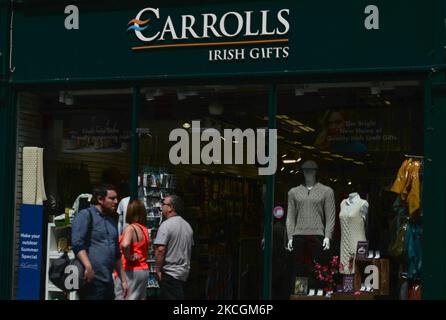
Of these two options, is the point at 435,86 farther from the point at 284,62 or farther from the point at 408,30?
the point at 284,62

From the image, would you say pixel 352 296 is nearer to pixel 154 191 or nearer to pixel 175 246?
pixel 175 246

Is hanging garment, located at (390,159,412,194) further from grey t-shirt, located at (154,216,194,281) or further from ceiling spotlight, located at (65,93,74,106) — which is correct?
ceiling spotlight, located at (65,93,74,106)

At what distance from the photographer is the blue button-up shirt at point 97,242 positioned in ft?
33.5

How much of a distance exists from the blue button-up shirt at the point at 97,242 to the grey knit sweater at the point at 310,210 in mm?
2284

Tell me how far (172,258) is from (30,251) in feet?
7.53

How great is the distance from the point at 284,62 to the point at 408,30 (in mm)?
1578

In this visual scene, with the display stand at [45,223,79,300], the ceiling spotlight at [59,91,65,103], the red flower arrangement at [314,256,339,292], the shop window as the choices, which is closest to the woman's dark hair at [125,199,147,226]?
the display stand at [45,223,79,300]

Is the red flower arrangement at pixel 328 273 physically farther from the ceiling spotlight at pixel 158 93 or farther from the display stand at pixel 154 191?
the ceiling spotlight at pixel 158 93

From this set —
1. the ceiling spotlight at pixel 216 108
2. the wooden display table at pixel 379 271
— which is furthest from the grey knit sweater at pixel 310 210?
the ceiling spotlight at pixel 216 108

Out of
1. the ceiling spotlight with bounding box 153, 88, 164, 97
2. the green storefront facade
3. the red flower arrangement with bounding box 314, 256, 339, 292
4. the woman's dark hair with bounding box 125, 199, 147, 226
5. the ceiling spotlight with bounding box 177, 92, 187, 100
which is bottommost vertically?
the red flower arrangement with bounding box 314, 256, 339, 292

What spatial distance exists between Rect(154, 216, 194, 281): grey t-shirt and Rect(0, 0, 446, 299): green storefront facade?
978mm

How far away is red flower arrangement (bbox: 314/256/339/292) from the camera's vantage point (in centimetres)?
1066

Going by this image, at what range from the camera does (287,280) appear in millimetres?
10742
